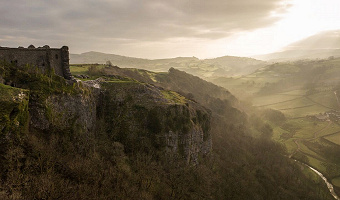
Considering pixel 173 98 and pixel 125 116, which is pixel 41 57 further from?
pixel 173 98

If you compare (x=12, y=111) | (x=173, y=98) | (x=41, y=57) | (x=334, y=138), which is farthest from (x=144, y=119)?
(x=334, y=138)

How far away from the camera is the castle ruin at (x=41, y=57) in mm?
29406

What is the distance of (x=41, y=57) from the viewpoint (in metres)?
33.2

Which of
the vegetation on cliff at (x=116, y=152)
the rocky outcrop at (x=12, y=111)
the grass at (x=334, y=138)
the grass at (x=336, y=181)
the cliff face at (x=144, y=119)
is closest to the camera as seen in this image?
the rocky outcrop at (x=12, y=111)

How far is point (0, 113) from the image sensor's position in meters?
20.6

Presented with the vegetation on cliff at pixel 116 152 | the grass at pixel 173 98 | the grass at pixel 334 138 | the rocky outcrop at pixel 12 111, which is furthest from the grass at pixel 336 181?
the rocky outcrop at pixel 12 111

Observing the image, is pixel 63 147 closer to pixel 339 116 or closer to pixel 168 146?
pixel 168 146

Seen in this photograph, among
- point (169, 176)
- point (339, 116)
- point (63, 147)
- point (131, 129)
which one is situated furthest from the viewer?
point (339, 116)

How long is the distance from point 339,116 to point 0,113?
692ft

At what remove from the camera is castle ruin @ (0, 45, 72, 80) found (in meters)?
29.4

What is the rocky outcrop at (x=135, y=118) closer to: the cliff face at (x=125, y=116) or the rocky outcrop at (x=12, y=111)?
the cliff face at (x=125, y=116)

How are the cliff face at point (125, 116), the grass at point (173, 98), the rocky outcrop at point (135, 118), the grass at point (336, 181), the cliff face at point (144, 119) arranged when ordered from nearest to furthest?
the cliff face at point (125, 116), the rocky outcrop at point (135, 118), the cliff face at point (144, 119), the grass at point (173, 98), the grass at point (336, 181)

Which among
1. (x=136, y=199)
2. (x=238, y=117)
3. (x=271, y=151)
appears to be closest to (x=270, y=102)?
(x=238, y=117)

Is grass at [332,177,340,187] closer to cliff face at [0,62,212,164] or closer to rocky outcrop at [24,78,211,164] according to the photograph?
cliff face at [0,62,212,164]
